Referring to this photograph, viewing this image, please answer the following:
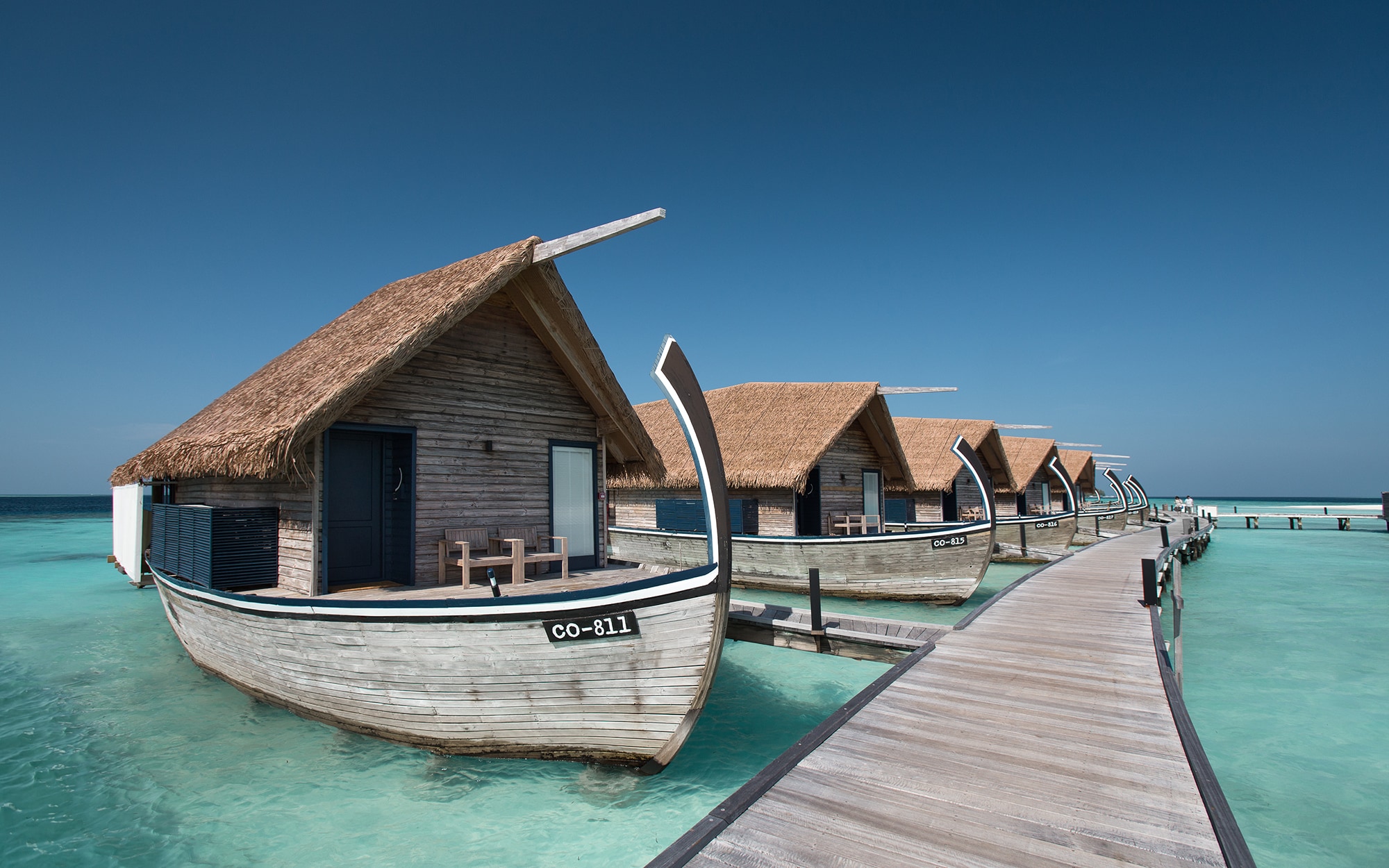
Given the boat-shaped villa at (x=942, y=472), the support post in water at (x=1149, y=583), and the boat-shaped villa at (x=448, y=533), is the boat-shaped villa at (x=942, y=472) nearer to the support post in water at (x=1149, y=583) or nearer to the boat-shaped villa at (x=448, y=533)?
the support post in water at (x=1149, y=583)

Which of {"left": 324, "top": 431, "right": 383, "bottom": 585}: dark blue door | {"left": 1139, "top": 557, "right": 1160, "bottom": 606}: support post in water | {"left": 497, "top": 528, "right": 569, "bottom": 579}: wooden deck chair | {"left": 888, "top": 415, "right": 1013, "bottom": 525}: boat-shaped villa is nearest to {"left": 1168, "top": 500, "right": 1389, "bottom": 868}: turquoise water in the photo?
{"left": 1139, "top": 557, "right": 1160, "bottom": 606}: support post in water

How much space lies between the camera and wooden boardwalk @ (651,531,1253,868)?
3.48m

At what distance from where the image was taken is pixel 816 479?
19969 millimetres

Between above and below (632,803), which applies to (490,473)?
above

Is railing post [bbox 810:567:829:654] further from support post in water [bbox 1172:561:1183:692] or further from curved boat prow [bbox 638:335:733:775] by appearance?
support post in water [bbox 1172:561:1183:692]

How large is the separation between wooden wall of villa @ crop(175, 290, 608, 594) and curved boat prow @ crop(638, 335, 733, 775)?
497 centimetres

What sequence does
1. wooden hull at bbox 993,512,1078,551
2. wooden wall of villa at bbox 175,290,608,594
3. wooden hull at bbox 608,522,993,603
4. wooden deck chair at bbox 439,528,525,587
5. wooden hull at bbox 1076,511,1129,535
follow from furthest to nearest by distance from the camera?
wooden hull at bbox 1076,511,1129,535, wooden hull at bbox 993,512,1078,551, wooden hull at bbox 608,522,993,603, wooden wall of villa at bbox 175,290,608,594, wooden deck chair at bbox 439,528,525,587

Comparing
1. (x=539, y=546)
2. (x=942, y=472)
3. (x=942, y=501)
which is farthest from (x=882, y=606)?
(x=942, y=501)

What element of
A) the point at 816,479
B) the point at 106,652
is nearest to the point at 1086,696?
the point at 816,479

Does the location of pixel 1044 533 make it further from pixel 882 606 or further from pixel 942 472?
pixel 882 606

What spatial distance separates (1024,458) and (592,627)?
107 feet

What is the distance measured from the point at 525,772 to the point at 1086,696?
5.51m

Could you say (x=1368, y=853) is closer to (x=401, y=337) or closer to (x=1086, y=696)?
(x=1086, y=696)

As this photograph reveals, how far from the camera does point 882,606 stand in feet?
51.3
